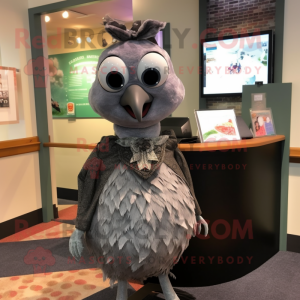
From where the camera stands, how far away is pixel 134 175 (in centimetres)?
151

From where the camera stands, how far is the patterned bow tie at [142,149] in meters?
1.49

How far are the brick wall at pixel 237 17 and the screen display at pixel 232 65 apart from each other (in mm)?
229

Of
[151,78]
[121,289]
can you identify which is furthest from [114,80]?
[121,289]

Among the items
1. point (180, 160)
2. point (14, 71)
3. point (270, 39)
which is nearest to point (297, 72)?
point (270, 39)

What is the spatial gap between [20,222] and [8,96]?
4.33 feet

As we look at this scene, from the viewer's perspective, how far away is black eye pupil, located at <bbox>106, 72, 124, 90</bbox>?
1.43 m

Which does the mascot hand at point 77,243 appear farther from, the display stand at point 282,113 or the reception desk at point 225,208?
the display stand at point 282,113

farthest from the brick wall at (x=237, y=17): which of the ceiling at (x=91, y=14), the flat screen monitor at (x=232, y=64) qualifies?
the ceiling at (x=91, y=14)

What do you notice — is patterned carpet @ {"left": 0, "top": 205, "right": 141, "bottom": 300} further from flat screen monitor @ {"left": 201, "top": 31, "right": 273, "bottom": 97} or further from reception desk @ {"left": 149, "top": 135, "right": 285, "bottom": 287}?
flat screen monitor @ {"left": 201, "top": 31, "right": 273, "bottom": 97}

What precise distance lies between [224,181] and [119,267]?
0.98 m

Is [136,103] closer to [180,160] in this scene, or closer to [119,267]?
[180,160]

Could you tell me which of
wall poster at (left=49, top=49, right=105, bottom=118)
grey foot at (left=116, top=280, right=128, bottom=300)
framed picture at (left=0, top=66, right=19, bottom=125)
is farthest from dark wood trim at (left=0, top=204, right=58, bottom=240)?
grey foot at (left=116, top=280, right=128, bottom=300)

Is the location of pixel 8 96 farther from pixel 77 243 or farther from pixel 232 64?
pixel 232 64

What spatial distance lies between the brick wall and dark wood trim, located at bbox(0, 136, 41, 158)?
220cm
